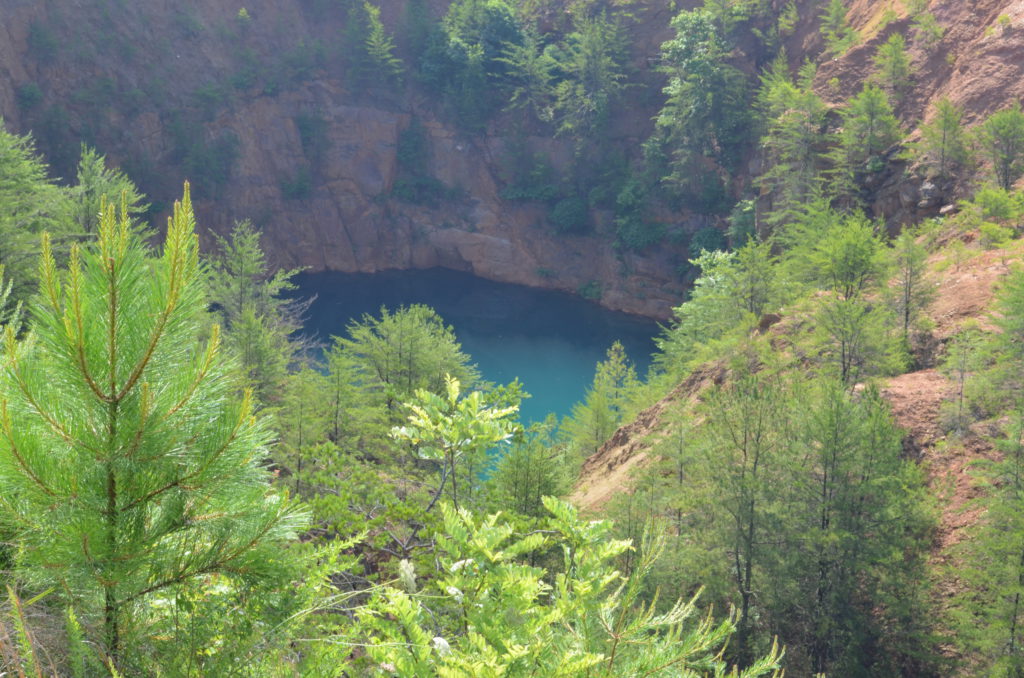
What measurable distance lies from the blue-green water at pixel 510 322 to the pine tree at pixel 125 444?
3153 cm

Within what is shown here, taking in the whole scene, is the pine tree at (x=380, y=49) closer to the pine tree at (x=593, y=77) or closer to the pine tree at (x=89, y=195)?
the pine tree at (x=593, y=77)

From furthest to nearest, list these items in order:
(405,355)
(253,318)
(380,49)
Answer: (380,49) < (405,355) < (253,318)

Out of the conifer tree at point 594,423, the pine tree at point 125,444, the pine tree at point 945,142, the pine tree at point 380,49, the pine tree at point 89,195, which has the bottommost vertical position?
the pine tree at point 125,444

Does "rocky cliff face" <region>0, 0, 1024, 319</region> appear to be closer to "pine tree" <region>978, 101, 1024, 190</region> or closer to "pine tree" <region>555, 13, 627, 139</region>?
"pine tree" <region>555, 13, 627, 139</region>

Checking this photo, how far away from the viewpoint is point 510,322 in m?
43.9

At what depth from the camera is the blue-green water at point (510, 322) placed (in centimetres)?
3822

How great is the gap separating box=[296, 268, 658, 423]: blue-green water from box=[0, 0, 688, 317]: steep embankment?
1263 mm

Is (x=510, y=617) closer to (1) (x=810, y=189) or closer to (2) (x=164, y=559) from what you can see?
(2) (x=164, y=559)

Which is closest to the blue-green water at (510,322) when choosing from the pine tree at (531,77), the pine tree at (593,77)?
the pine tree at (593,77)

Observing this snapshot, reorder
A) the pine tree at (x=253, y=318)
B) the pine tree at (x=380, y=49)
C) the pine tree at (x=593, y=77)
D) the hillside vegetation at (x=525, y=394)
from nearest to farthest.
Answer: the hillside vegetation at (x=525, y=394) < the pine tree at (x=253, y=318) < the pine tree at (x=593, y=77) < the pine tree at (x=380, y=49)

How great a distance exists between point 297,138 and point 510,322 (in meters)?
18.2

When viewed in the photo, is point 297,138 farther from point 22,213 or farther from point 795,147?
point 22,213

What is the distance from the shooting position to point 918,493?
Answer: 43.9ft

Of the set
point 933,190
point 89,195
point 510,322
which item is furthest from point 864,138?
point 89,195
